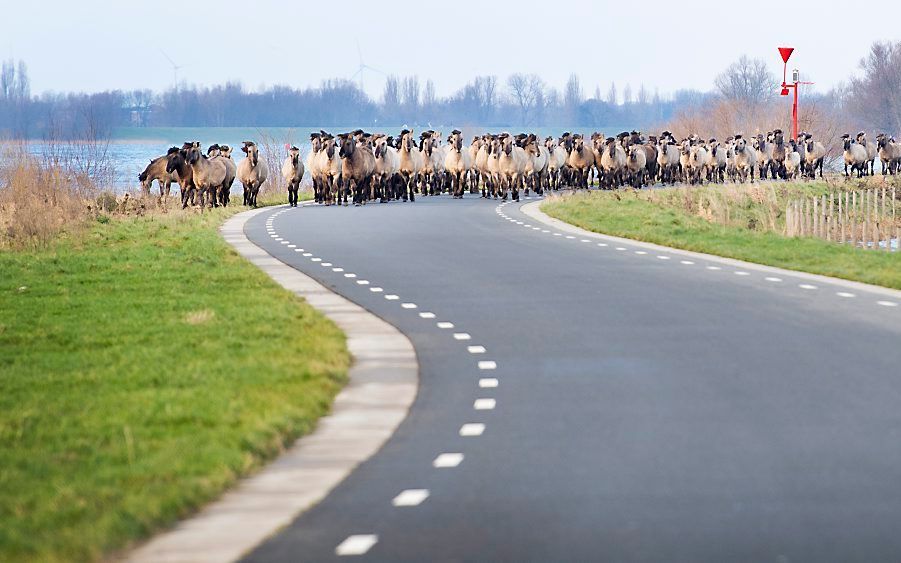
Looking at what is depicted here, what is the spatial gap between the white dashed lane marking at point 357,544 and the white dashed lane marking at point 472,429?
3138mm

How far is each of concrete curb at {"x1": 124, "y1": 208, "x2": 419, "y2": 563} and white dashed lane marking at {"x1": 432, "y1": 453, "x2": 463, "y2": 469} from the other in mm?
480

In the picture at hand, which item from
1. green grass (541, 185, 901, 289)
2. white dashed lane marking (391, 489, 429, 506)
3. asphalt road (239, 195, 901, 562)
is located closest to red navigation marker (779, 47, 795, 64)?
green grass (541, 185, 901, 289)

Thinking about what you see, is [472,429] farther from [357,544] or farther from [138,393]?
[357,544]

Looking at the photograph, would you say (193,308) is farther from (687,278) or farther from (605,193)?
(605,193)

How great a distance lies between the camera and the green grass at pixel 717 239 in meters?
26.7

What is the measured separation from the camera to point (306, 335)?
17.1 m

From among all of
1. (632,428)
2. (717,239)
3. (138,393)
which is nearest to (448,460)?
(632,428)

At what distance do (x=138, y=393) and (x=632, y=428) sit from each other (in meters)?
3.76

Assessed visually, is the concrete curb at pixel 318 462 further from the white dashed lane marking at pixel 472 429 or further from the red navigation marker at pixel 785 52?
the red navigation marker at pixel 785 52

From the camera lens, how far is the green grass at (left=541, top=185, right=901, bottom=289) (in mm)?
26656

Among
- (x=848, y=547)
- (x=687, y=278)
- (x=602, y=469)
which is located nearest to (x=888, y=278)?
(x=687, y=278)

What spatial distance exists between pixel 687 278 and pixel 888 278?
273cm

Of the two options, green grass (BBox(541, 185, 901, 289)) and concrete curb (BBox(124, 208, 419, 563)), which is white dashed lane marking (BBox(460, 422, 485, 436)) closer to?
concrete curb (BBox(124, 208, 419, 563))

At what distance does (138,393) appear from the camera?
13.2m
